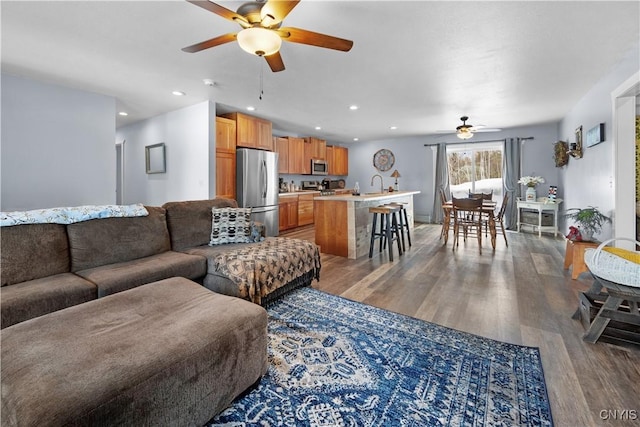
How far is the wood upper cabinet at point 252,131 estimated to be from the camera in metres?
5.04

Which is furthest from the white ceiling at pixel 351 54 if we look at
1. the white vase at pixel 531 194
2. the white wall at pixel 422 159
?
the white wall at pixel 422 159

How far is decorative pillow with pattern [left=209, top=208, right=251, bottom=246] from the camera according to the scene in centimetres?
305

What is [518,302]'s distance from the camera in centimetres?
258

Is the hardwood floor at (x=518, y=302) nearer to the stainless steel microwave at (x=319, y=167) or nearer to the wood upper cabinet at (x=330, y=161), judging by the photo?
the stainless steel microwave at (x=319, y=167)

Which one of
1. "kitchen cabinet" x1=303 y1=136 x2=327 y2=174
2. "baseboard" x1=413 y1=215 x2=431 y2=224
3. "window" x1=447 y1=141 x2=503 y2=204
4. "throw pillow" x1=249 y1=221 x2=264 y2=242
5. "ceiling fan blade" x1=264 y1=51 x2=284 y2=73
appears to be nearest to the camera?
"ceiling fan blade" x1=264 y1=51 x2=284 y2=73

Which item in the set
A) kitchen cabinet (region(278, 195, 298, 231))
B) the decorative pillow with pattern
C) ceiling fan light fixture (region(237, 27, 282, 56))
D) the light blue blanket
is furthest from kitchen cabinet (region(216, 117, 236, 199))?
ceiling fan light fixture (region(237, 27, 282, 56))

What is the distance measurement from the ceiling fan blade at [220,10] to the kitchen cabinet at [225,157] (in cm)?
308

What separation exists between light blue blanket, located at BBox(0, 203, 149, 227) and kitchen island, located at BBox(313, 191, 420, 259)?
8.04ft

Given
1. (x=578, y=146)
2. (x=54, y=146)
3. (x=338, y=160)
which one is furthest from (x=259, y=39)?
(x=338, y=160)

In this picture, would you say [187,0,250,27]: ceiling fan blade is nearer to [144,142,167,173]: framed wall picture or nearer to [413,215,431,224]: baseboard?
[144,142,167,173]: framed wall picture

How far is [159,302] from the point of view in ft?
5.13

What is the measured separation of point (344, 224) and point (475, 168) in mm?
4857

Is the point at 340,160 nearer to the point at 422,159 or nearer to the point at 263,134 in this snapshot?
the point at 422,159

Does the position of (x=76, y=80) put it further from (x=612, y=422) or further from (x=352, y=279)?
(x=612, y=422)
